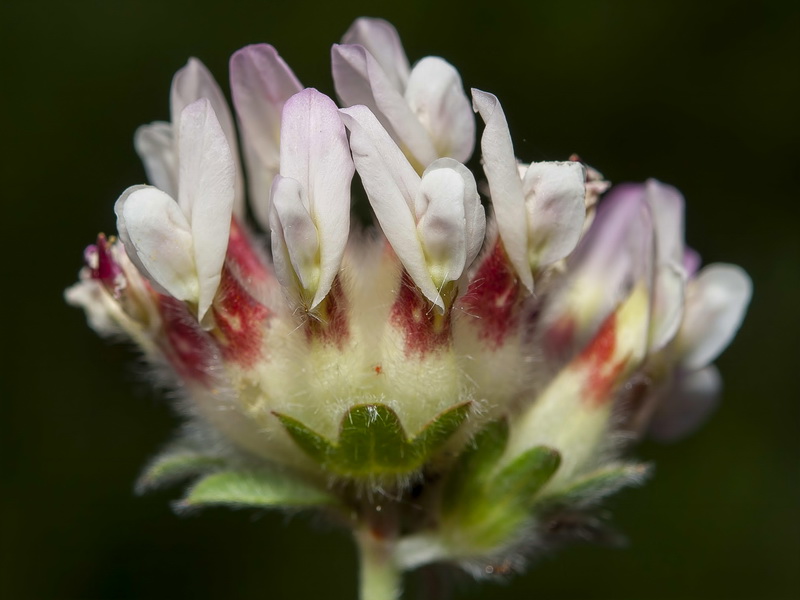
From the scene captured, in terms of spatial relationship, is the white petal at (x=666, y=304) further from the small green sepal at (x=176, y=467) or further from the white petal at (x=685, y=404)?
the small green sepal at (x=176, y=467)

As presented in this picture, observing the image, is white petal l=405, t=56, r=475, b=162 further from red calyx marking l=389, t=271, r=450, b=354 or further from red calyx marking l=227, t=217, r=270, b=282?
red calyx marking l=227, t=217, r=270, b=282

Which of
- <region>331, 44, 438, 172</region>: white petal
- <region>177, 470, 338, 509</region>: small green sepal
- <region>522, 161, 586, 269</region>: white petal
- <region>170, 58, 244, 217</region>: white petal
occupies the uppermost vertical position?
<region>170, 58, 244, 217</region>: white petal

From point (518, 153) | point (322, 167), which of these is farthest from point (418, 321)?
point (518, 153)

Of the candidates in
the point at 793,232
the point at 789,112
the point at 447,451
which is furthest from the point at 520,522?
the point at 789,112

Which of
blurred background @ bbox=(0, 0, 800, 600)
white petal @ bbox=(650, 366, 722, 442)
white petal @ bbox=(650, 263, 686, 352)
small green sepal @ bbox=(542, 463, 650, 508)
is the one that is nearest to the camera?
small green sepal @ bbox=(542, 463, 650, 508)

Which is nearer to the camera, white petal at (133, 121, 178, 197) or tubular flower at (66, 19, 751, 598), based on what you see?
tubular flower at (66, 19, 751, 598)

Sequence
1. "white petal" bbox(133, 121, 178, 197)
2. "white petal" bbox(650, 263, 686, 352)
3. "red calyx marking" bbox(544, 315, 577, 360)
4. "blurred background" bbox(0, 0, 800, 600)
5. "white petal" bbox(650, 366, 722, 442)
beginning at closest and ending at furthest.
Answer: "white petal" bbox(650, 263, 686, 352) < "white petal" bbox(133, 121, 178, 197) < "red calyx marking" bbox(544, 315, 577, 360) < "white petal" bbox(650, 366, 722, 442) < "blurred background" bbox(0, 0, 800, 600)

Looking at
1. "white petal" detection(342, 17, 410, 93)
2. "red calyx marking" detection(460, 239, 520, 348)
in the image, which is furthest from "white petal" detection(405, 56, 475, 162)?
"red calyx marking" detection(460, 239, 520, 348)

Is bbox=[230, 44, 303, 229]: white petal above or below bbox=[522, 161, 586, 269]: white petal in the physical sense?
above
